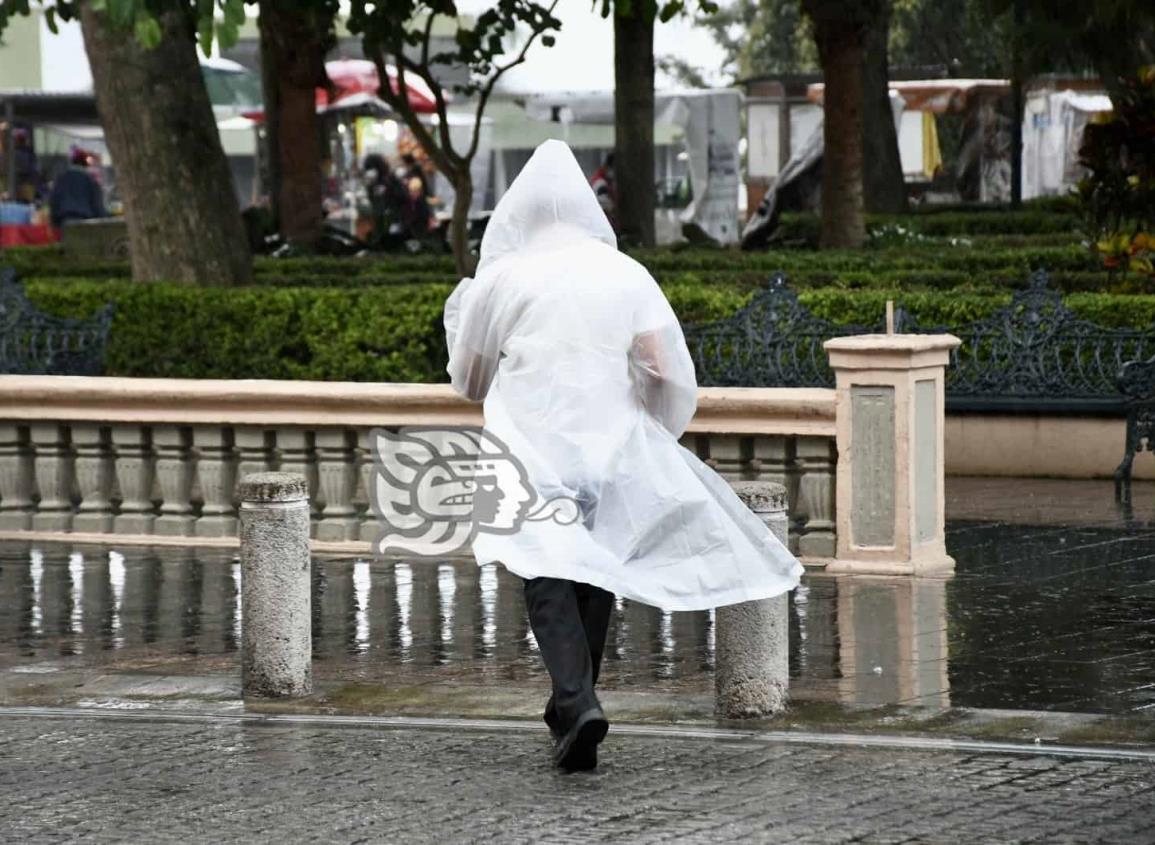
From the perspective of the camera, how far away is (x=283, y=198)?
2669 cm

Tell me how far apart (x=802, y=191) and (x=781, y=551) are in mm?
24723

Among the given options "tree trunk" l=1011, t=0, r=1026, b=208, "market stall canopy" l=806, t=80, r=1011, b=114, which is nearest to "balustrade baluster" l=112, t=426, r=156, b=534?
"tree trunk" l=1011, t=0, r=1026, b=208

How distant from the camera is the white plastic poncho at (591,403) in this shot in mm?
6863

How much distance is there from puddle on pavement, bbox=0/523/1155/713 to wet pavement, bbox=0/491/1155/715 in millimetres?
14

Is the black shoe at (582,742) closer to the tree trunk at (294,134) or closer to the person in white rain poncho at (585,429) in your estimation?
the person in white rain poncho at (585,429)

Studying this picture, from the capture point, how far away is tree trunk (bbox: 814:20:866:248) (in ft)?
76.9

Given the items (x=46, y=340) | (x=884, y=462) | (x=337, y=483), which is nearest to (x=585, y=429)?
(x=884, y=462)

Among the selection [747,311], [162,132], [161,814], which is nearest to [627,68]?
[162,132]

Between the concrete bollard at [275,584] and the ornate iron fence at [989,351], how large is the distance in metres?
6.16

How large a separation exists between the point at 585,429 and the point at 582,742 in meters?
0.95

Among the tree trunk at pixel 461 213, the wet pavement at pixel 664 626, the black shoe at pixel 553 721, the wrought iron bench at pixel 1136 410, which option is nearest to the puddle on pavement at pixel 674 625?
the wet pavement at pixel 664 626

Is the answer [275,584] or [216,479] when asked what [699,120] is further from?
[275,584]

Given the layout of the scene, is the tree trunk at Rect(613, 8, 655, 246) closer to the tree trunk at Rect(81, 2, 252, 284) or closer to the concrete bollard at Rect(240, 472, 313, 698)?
the tree trunk at Rect(81, 2, 252, 284)

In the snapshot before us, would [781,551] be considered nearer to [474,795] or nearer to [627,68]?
[474,795]
